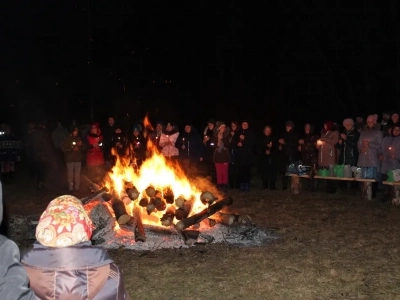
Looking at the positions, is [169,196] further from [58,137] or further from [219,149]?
[58,137]

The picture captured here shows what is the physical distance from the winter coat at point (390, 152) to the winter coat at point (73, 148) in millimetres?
8005

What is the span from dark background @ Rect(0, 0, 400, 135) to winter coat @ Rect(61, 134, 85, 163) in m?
12.1

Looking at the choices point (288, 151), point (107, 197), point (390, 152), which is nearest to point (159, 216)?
point (107, 197)

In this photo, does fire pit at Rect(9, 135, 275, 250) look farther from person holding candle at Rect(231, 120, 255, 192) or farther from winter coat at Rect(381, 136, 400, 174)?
winter coat at Rect(381, 136, 400, 174)

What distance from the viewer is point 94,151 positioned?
13656 mm

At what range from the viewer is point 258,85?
1112 inches

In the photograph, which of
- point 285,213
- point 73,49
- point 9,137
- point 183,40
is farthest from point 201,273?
point 73,49

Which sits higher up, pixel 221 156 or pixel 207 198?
pixel 221 156

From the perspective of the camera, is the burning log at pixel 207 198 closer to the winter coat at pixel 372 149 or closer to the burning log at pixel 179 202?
the burning log at pixel 179 202

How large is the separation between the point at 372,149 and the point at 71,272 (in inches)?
426

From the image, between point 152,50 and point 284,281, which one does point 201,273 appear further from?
point 152,50

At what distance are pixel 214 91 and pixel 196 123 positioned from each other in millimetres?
2350

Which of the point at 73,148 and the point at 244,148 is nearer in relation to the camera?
the point at 73,148

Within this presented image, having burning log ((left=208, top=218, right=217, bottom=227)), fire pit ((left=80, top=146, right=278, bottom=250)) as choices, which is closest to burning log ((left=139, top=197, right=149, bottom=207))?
fire pit ((left=80, top=146, right=278, bottom=250))
